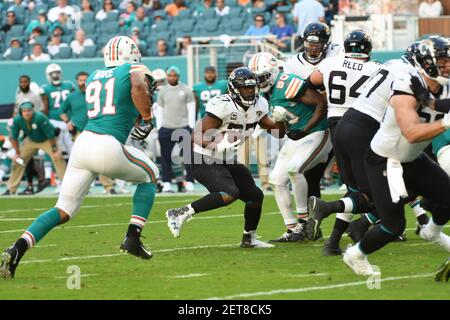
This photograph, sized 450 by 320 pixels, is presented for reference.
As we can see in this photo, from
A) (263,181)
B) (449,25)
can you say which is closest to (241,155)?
(263,181)

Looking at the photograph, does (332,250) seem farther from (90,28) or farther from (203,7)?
(90,28)

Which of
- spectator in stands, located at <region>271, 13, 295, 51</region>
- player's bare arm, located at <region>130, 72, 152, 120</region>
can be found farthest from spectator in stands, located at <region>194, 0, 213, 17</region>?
player's bare arm, located at <region>130, 72, 152, 120</region>

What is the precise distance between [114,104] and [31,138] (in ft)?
26.4

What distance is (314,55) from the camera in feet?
32.6

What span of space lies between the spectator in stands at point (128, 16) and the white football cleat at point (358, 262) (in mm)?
13444

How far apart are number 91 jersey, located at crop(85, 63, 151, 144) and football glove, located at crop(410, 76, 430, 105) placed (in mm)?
2116

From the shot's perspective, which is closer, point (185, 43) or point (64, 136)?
point (64, 136)

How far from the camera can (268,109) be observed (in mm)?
9406

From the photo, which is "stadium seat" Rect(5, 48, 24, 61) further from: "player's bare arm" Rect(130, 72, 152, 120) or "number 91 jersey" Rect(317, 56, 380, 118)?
"player's bare arm" Rect(130, 72, 152, 120)

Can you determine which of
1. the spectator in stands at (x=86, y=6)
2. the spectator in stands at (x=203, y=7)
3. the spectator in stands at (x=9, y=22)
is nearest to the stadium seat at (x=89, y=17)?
the spectator in stands at (x=86, y=6)

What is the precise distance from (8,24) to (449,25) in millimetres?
8703

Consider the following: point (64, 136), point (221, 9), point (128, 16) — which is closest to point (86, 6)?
point (128, 16)

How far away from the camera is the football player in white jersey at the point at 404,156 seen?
22.1 feet
